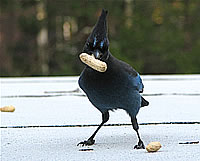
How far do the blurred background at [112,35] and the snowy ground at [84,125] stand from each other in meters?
4.44

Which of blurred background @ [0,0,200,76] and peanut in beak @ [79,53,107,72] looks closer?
peanut in beak @ [79,53,107,72]

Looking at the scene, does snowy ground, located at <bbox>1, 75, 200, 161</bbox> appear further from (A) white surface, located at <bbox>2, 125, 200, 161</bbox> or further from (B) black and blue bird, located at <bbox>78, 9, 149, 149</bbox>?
(B) black and blue bird, located at <bbox>78, 9, 149, 149</bbox>

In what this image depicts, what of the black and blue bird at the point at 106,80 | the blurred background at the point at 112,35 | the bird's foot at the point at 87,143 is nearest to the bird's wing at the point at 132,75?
the black and blue bird at the point at 106,80

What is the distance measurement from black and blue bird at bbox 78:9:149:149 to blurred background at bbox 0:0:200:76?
5552 mm

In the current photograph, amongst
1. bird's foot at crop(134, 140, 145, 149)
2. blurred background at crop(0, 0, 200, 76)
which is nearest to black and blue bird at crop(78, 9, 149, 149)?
bird's foot at crop(134, 140, 145, 149)

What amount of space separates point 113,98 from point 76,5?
267 inches

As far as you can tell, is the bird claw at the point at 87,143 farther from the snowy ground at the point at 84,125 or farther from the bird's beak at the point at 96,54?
the bird's beak at the point at 96,54

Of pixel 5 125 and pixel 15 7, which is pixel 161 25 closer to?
pixel 15 7

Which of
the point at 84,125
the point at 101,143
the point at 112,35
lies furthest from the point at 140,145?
the point at 112,35

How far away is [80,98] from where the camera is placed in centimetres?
254

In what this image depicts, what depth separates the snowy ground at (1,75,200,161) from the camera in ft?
4.53

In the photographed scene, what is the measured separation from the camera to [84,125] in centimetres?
183

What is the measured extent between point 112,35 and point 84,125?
652 cm

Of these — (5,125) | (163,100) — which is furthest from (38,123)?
(163,100)
